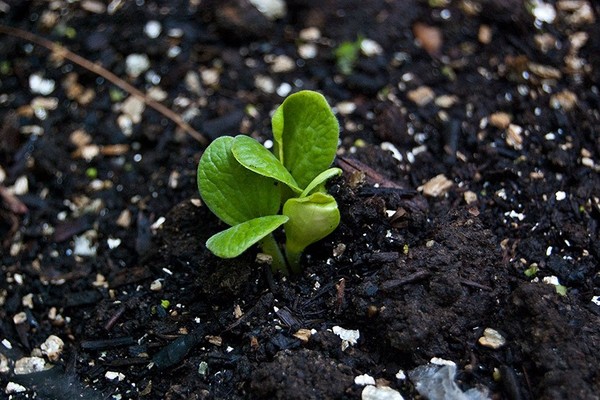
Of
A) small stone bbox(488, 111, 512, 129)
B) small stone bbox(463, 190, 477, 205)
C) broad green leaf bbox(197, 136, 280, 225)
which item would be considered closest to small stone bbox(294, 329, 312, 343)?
broad green leaf bbox(197, 136, 280, 225)

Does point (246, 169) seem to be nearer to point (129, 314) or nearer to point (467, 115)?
point (129, 314)

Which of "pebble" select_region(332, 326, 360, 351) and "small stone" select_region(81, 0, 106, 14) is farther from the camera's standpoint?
"small stone" select_region(81, 0, 106, 14)

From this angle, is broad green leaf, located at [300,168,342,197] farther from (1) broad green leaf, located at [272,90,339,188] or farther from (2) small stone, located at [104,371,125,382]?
(2) small stone, located at [104,371,125,382]

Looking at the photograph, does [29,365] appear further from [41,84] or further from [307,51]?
[307,51]

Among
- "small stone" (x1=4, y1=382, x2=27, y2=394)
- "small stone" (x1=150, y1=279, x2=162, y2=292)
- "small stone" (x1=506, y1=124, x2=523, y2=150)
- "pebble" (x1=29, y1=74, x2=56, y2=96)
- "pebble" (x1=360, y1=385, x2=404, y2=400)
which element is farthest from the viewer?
"pebble" (x1=29, y1=74, x2=56, y2=96)

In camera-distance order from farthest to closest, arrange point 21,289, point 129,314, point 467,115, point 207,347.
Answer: point 467,115
point 21,289
point 129,314
point 207,347

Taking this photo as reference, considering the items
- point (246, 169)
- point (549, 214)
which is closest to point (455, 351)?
point (549, 214)
